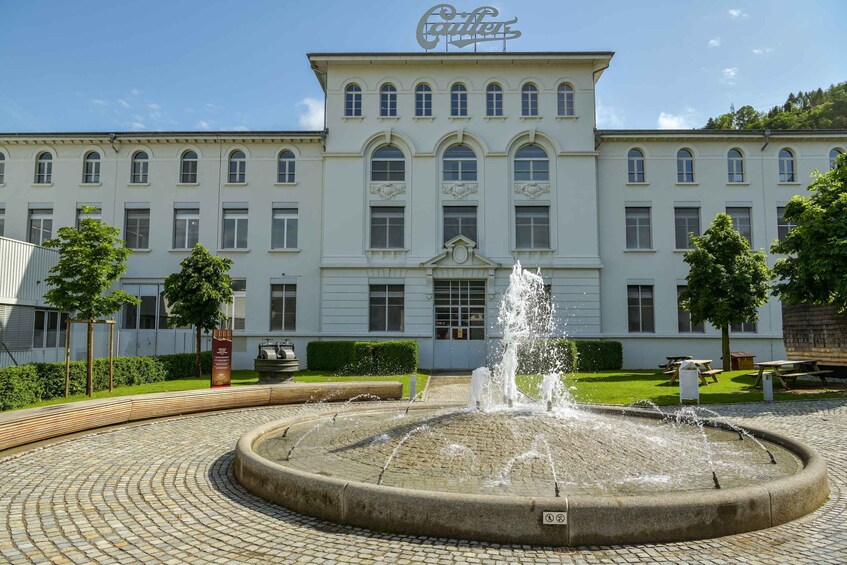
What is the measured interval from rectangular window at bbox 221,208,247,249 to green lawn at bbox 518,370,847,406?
53.3ft

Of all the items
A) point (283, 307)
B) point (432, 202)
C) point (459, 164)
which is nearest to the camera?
point (432, 202)

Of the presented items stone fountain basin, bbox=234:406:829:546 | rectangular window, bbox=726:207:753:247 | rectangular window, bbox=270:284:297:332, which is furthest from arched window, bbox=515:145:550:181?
stone fountain basin, bbox=234:406:829:546

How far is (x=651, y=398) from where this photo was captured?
648 inches

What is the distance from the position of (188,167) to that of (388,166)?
10.6 metres

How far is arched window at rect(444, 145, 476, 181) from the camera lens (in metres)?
29.3

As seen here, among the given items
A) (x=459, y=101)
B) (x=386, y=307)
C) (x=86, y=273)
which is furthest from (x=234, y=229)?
(x=86, y=273)

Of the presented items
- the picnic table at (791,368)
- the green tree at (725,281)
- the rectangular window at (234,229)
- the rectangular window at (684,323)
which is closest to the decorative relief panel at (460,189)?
the green tree at (725,281)

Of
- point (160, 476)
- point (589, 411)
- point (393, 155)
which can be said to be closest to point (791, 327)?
point (589, 411)

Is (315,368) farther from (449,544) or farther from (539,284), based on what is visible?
(449,544)

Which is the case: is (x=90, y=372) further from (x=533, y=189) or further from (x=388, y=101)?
(x=533, y=189)

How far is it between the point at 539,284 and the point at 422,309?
19.5ft

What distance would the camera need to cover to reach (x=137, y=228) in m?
29.9

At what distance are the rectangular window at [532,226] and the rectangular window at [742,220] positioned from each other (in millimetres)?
9727

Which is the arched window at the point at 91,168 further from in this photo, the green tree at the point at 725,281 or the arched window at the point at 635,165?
the green tree at the point at 725,281
